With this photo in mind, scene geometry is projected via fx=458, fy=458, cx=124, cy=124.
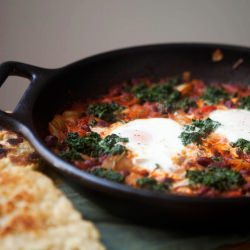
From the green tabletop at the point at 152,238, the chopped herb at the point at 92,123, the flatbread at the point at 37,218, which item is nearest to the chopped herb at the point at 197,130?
the chopped herb at the point at 92,123

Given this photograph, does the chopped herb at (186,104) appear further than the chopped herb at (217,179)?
Yes

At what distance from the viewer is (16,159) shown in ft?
11.3

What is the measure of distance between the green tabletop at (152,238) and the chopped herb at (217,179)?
33cm

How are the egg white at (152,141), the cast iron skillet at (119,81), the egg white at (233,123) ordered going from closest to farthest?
the cast iron skillet at (119,81)
the egg white at (152,141)
the egg white at (233,123)

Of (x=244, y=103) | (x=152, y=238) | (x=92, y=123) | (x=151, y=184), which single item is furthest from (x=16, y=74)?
(x=244, y=103)

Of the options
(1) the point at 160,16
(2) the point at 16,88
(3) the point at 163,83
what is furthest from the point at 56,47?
(3) the point at 163,83

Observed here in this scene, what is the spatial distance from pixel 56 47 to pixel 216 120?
279 centimetres

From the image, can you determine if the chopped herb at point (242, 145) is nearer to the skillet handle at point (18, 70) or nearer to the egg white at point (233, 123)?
the egg white at point (233, 123)

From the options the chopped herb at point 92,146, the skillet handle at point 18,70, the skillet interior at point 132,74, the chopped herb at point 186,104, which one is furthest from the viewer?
the chopped herb at point 186,104

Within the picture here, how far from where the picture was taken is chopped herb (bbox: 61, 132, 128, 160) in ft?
11.6

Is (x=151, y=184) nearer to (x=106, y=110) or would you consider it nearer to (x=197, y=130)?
(x=197, y=130)

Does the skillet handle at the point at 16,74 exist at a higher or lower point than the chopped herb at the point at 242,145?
higher

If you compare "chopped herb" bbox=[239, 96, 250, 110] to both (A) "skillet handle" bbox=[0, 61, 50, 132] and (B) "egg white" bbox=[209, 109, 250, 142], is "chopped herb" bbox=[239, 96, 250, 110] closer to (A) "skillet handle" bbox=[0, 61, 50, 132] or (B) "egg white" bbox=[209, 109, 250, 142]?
(B) "egg white" bbox=[209, 109, 250, 142]

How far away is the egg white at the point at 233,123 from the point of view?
3934mm
